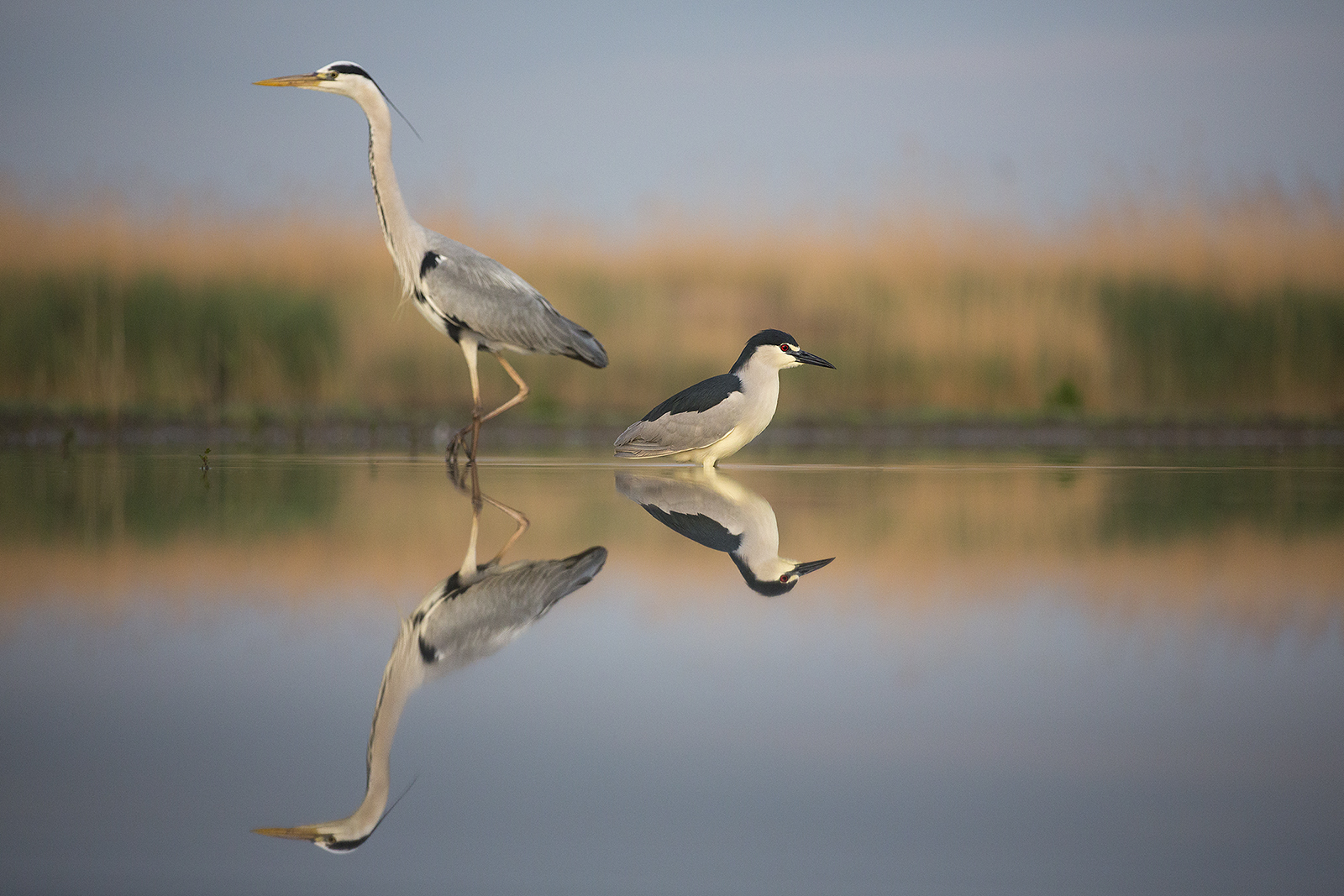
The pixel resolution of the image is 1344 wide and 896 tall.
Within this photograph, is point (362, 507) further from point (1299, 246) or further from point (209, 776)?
point (1299, 246)

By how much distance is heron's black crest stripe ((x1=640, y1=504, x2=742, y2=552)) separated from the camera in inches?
127

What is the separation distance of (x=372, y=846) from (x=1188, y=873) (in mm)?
835

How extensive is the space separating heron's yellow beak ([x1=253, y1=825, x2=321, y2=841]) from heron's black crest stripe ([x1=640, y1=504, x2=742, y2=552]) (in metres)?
1.87

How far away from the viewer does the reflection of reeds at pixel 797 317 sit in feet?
29.7

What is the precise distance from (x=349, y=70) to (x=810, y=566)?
4473mm

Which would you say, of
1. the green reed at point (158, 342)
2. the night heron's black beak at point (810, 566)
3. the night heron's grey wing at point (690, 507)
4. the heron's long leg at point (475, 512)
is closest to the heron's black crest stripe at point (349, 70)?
the heron's long leg at point (475, 512)

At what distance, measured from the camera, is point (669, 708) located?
5.71 ft

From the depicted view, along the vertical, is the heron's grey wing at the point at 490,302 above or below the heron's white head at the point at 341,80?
below

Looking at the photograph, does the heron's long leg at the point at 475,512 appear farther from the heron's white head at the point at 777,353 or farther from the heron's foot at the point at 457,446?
the heron's white head at the point at 777,353

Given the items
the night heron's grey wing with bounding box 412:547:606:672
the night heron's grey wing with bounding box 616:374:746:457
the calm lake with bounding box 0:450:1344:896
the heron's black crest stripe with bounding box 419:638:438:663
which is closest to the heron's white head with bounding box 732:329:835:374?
the night heron's grey wing with bounding box 616:374:746:457

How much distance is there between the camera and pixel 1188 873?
1243mm

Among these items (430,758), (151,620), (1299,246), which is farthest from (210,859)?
(1299,246)

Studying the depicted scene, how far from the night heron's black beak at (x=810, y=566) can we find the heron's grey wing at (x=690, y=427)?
7.59 feet

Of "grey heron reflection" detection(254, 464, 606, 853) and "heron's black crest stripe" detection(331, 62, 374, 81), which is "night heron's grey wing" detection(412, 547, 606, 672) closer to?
"grey heron reflection" detection(254, 464, 606, 853)
